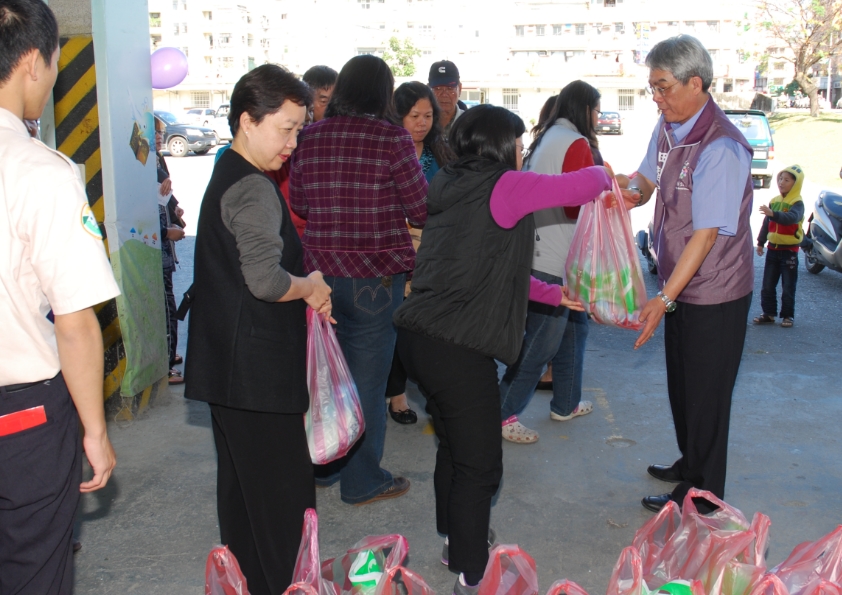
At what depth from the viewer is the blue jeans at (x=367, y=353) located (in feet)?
11.1

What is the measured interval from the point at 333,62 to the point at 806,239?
77.6 m

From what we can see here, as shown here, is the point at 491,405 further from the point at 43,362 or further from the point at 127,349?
the point at 127,349

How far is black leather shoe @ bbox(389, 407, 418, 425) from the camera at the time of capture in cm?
461

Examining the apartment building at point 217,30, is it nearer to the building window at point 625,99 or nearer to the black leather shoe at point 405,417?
the building window at point 625,99

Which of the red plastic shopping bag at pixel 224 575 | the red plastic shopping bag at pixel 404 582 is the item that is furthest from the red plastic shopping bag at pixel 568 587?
the red plastic shopping bag at pixel 224 575

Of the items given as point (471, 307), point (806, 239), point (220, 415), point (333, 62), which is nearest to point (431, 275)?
point (471, 307)

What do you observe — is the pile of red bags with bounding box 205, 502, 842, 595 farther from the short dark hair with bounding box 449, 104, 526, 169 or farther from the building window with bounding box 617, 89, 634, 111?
the building window with bounding box 617, 89, 634, 111

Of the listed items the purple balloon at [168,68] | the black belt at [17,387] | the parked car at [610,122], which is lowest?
the black belt at [17,387]

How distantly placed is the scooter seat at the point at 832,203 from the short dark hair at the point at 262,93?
318 inches

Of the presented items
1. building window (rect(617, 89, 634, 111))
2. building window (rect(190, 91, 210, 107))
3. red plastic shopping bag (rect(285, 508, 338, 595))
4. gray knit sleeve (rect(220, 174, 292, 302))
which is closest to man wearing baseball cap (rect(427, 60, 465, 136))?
gray knit sleeve (rect(220, 174, 292, 302))

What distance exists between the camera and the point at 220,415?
2.50 metres

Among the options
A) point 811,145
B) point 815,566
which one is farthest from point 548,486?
point 811,145

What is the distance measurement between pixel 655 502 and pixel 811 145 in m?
27.9

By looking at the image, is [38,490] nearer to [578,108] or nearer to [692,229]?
[692,229]
